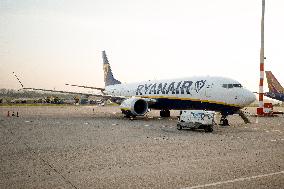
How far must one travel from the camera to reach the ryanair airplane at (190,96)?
72.6ft

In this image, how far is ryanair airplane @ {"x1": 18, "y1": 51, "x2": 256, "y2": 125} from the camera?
72.6 feet

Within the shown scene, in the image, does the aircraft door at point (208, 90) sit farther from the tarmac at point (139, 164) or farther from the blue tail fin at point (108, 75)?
the blue tail fin at point (108, 75)

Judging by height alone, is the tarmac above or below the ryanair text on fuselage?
below

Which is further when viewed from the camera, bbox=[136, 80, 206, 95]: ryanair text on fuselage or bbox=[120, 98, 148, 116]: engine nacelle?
bbox=[120, 98, 148, 116]: engine nacelle

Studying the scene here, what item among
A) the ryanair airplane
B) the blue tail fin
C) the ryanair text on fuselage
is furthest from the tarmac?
the blue tail fin

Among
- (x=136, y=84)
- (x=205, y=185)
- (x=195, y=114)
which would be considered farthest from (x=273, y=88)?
(x=205, y=185)

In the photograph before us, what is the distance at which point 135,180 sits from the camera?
6953 mm

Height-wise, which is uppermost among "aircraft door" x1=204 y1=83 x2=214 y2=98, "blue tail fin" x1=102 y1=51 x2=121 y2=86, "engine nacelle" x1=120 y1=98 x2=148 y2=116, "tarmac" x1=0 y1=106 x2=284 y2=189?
"blue tail fin" x1=102 y1=51 x2=121 y2=86

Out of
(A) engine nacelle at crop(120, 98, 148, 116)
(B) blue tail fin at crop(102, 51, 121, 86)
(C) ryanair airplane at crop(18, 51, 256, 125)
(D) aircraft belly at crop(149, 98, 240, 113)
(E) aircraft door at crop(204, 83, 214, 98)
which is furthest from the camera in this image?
(B) blue tail fin at crop(102, 51, 121, 86)

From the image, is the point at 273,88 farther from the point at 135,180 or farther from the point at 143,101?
the point at 135,180

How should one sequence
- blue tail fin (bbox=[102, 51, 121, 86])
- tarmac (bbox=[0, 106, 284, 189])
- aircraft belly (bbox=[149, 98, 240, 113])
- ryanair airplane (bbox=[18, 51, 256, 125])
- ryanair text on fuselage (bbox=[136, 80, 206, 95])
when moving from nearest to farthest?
tarmac (bbox=[0, 106, 284, 189]), ryanair airplane (bbox=[18, 51, 256, 125]), aircraft belly (bbox=[149, 98, 240, 113]), ryanair text on fuselage (bbox=[136, 80, 206, 95]), blue tail fin (bbox=[102, 51, 121, 86])

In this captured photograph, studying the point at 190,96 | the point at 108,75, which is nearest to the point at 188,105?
the point at 190,96

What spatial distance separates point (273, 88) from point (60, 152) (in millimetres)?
58965

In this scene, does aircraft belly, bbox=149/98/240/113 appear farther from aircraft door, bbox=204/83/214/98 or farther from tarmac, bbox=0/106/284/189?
tarmac, bbox=0/106/284/189
